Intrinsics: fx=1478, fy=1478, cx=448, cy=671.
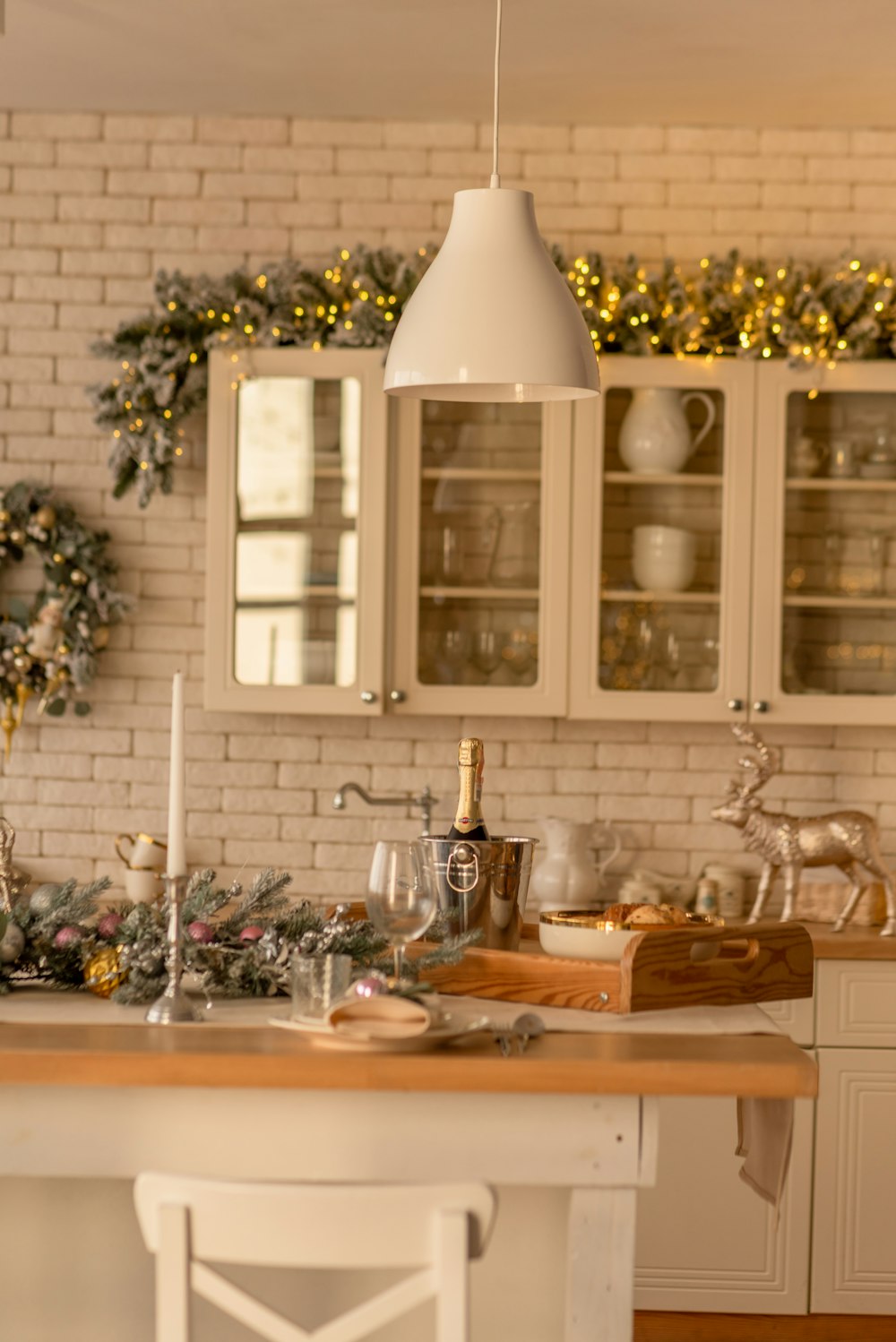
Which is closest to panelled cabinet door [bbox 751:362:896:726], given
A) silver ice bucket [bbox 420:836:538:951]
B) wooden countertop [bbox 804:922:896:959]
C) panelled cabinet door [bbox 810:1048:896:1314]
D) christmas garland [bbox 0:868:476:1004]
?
wooden countertop [bbox 804:922:896:959]

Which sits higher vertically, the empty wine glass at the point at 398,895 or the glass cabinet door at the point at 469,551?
the glass cabinet door at the point at 469,551

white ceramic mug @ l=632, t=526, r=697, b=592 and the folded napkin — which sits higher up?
white ceramic mug @ l=632, t=526, r=697, b=592

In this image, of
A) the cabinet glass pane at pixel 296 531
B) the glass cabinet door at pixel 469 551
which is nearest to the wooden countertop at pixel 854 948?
the glass cabinet door at pixel 469 551

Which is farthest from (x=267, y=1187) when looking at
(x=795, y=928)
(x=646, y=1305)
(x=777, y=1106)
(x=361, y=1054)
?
(x=646, y=1305)

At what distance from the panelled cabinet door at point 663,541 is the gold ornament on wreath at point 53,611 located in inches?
48.9

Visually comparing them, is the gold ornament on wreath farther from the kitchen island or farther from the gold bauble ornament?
the kitchen island

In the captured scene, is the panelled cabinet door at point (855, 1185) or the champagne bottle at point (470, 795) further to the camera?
the panelled cabinet door at point (855, 1185)

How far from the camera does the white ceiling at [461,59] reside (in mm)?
3250

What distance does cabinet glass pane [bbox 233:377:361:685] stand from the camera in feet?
11.8

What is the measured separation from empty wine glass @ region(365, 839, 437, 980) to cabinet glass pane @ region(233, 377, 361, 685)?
1.80 metres

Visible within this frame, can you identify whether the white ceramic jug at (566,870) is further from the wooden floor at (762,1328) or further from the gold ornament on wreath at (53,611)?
the gold ornament on wreath at (53,611)

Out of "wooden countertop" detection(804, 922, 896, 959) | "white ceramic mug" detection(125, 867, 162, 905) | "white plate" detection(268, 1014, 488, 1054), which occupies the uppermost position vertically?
"white plate" detection(268, 1014, 488, 1054)

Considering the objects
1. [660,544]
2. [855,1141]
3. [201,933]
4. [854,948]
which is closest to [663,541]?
[660,544]

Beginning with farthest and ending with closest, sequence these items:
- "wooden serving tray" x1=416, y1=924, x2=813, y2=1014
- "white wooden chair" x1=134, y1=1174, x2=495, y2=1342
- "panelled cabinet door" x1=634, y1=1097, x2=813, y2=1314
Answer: "panelled cabinet door" x1=634, y1=1097, x2=813, y2=1314, "wooden serving tray" x1=416, y1=924, x2=813, y2=1014, "white wooden chair" x1=134, y1=1174, x2=495, y2=1342
